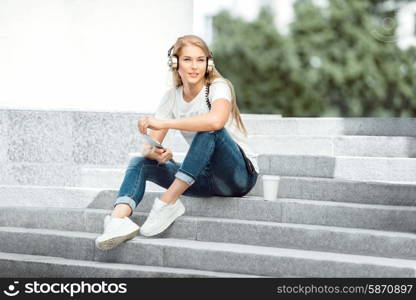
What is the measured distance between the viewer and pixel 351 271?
3264mm

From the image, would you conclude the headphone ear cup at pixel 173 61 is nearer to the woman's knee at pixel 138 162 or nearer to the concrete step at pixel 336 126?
the woman's knee at pixel 138 162

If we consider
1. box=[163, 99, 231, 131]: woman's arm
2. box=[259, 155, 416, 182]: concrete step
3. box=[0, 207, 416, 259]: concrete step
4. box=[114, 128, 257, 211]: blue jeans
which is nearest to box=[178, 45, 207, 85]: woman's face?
box=[163, 99, 231, 131]: woman's arm

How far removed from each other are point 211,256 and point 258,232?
368 millimetres

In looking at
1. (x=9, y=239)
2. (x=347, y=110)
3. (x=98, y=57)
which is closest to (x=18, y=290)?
(x=9, y=239)

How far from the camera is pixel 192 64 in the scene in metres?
3.64

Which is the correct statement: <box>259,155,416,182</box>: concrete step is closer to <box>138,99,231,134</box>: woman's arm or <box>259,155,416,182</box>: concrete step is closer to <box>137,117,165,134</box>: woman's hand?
<box>138,99,231,134</box>: woman's arm

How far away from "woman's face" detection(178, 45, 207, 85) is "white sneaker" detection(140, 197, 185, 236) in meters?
0.75

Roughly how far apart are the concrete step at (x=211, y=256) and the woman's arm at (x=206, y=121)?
696 mm

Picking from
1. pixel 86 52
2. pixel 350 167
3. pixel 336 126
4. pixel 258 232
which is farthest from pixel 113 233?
pixel 336 126

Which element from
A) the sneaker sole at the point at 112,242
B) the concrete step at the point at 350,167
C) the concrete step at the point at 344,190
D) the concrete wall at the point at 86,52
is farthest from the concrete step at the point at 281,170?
the sneaker sole at the point at 112,242

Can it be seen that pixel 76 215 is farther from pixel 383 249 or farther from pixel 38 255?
pixel 383 249

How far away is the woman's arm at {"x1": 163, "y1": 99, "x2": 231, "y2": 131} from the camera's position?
3.48 meters

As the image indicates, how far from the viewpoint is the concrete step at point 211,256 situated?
3270 mm

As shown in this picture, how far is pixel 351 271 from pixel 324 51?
709 inches
